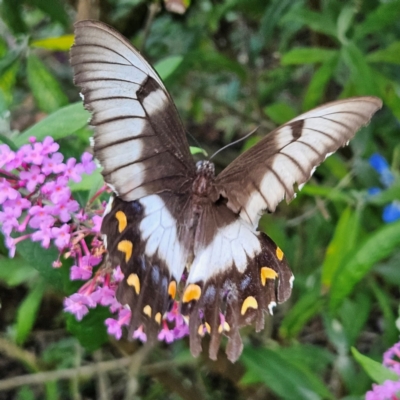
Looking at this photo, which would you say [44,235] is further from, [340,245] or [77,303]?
[340,245]

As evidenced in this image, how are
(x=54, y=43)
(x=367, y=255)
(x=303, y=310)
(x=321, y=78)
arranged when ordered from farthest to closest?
1. (x=321, y=78)
2. (x=303, y=310)
3. (x=54, y=43)
4. (x=367, y=255)

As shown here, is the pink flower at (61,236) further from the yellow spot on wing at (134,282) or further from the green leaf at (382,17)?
the green leaf at (382,17)

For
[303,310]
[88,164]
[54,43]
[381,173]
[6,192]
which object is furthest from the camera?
[381,173]

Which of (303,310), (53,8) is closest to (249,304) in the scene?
(303,310)

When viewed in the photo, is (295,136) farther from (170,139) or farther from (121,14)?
(121,14)

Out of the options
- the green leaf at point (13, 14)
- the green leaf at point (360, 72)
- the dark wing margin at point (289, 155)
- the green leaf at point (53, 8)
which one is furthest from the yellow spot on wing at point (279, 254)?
the green leaf at point (13, 14)

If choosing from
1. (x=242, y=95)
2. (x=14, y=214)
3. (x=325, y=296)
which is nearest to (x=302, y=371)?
(x=325, y=296)
